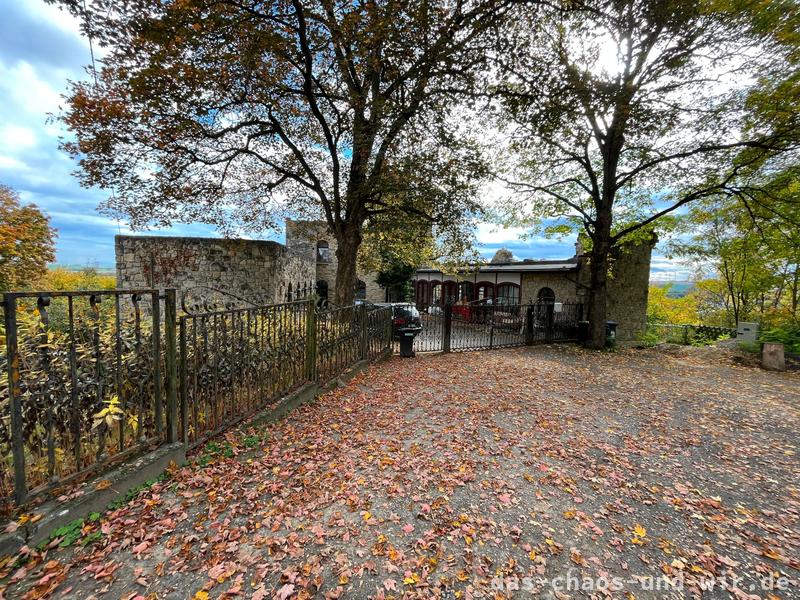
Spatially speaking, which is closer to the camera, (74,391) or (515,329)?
(74,391)

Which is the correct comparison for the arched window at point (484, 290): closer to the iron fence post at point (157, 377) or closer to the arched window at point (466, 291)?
the arched window at point (466, 291)

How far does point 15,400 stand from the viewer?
194cm

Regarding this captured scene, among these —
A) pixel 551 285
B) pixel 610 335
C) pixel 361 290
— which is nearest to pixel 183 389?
pixel 610 335

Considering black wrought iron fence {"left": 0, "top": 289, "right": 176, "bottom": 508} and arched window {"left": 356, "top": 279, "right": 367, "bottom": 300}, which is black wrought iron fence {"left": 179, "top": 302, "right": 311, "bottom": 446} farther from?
arched window {"left": 356, "top": 279, "right": 367, "bottom": 300}

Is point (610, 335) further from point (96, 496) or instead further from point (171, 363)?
point (96, 496)

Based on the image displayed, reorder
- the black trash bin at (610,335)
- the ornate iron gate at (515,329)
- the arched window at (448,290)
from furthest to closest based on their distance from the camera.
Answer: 1. the arched window at (448,290)
2. the black trash bin at (610,335)
3. the ornate iron gate at (515,329)

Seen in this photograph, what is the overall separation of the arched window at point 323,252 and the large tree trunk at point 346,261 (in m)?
14.8

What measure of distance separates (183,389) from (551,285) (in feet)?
49.9

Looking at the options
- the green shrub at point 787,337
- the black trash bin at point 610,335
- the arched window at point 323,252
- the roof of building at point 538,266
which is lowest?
the black trash bin at point 610,335

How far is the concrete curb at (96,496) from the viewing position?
1904 millimetres

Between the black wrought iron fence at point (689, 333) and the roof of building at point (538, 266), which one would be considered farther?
the black wrought iron fence at point (689, 333)

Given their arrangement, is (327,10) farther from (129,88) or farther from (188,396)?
(188,396)

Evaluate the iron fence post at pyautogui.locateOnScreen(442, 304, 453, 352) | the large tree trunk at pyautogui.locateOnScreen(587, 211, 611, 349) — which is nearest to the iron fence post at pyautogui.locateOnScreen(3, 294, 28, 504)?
the iron fence post at pyautogui.locateOnScreen(442, 304, 453, 352)

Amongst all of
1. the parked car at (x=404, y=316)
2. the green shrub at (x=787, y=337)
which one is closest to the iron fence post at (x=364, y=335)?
the parked car at (x=404, y=316)
